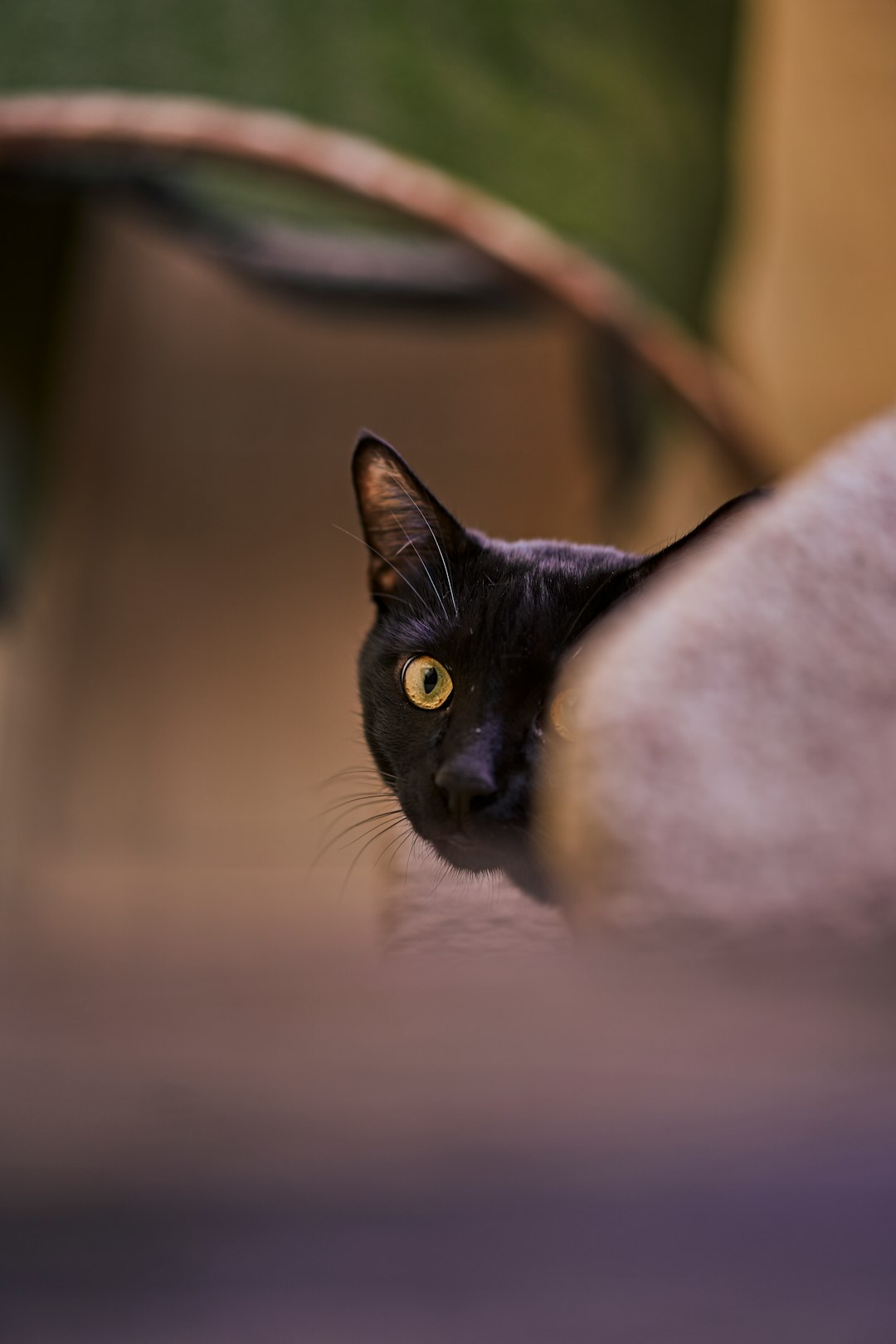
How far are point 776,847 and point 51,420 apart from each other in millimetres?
1965

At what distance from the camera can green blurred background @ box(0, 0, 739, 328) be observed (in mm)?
954

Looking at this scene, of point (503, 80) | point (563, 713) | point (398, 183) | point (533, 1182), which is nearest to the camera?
point (533, 1182)

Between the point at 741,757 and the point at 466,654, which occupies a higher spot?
the point at 466,654

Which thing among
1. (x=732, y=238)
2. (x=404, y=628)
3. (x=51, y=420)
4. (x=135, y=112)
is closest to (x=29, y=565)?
(x=51, y=420)

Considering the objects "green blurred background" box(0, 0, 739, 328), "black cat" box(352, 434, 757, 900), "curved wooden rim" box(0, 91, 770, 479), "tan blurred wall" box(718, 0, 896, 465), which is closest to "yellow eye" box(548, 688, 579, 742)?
"black cat" box(352, 434, 757, 900)

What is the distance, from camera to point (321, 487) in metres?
1.89

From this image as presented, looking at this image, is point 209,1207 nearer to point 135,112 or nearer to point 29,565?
point 135,112

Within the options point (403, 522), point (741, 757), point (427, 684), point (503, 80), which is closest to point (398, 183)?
point (503, 80)

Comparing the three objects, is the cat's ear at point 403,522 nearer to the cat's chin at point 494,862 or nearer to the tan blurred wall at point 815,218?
the cat's chin at point 494,862

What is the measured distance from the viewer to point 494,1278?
19cm

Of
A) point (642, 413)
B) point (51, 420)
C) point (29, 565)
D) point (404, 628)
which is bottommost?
point (404, 628)

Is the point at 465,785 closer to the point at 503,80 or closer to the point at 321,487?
the point at 503,80

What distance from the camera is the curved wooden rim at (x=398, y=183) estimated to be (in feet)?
3.12

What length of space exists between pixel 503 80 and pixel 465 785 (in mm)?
1223
